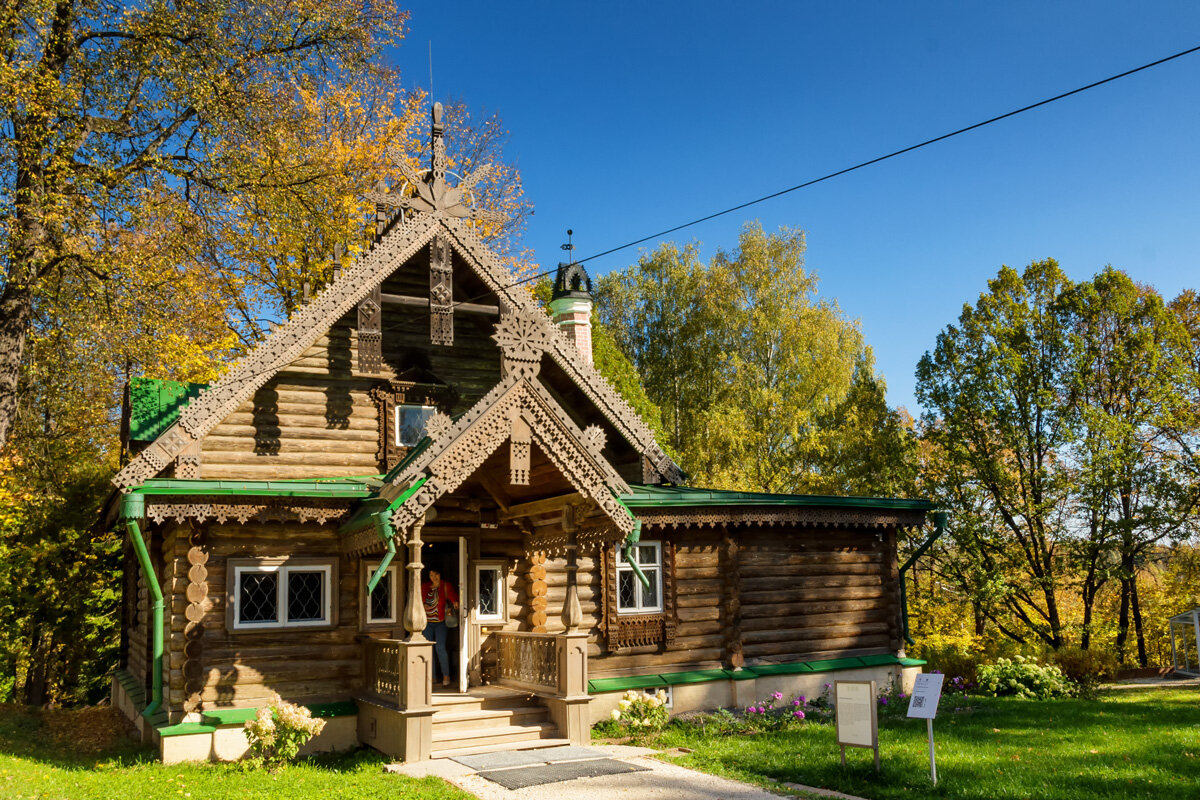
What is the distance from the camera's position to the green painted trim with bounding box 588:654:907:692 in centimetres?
1603

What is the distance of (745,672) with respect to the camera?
1717cm

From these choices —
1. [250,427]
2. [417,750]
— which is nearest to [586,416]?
[250,427]

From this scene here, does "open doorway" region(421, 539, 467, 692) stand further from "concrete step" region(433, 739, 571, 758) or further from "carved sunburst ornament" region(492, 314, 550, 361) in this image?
"carved sunburst ornament" region(492, 314, 550, 361)

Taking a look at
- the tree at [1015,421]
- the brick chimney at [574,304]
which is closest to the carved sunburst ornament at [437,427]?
the brick chimney at [574,304]

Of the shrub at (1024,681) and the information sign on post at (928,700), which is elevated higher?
the information sign on post at (928,700)

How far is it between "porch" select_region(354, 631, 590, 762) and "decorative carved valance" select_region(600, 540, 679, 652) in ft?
6.91

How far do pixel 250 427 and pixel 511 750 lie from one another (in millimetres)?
6612

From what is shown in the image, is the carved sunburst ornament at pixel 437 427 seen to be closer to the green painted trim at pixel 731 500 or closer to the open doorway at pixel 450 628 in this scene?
the open doorway at pixel 450 628

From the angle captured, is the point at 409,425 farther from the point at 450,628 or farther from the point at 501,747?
the point at 501,747

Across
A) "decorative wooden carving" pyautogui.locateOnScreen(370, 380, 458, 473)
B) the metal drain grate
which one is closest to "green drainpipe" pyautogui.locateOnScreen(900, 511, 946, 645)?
the metal drain grate

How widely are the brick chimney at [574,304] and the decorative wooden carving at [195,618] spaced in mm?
8115

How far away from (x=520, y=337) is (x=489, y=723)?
5691mm

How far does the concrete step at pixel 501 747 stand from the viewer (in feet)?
42.2

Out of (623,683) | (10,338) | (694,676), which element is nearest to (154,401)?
(10,338)
